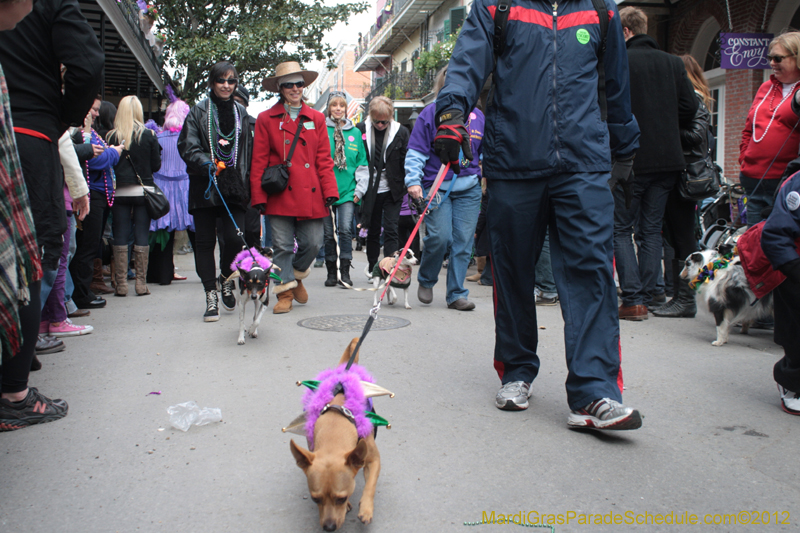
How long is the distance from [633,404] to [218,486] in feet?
7.56

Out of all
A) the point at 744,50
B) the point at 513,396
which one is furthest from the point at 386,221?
the point at 744,50

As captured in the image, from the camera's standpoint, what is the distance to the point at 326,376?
2686 mm

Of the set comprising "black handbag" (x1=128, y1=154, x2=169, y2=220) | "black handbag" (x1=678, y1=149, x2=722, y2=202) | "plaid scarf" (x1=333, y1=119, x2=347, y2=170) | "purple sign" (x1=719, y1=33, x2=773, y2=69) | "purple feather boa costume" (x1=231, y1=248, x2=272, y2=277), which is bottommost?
"purple feather boa costume" (x1=231, y1=248, x2=272, y2=277)

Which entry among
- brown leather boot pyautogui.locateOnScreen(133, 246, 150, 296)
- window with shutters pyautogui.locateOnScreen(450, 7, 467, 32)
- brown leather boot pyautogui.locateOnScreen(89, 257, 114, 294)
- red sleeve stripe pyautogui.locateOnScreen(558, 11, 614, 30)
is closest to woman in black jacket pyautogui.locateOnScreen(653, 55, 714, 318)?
red sleeve stripe pyautogui.locateOnScreen(558, 11, 614, 30)

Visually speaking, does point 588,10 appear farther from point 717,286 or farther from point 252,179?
point 252,179

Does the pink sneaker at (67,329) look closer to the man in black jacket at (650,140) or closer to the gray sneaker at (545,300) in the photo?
the gray sneaker at (545,300)

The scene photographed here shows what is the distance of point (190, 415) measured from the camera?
3447 millimetres

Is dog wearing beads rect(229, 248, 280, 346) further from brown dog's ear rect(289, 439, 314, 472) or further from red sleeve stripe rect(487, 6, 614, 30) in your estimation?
brown dog's ear rect(289, 439, 314, 472)

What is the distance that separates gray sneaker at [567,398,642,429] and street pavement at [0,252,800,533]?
80 mm

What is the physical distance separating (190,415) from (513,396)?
1676mm

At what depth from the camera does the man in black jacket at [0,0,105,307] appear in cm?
329

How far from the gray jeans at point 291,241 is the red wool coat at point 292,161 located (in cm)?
15

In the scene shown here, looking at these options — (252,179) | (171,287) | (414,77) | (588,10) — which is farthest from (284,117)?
(414,77)

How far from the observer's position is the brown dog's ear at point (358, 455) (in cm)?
219
